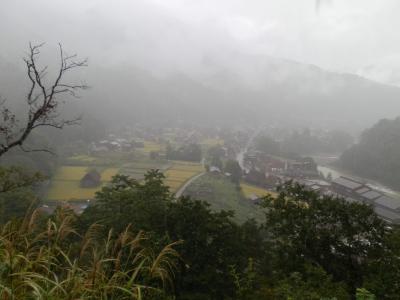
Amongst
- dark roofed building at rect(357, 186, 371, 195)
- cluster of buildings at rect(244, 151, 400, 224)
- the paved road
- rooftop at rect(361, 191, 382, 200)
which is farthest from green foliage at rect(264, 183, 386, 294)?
dark roofed building at rect(357, 186, 371, 195)

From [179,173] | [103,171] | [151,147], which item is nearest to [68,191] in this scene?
[103,171]

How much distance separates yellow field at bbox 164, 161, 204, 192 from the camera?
111ft

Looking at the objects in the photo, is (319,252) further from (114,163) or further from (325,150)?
(325,150)

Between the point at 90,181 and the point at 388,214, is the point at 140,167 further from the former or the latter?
the point at 388,214

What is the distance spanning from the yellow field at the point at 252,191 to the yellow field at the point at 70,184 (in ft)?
42.6

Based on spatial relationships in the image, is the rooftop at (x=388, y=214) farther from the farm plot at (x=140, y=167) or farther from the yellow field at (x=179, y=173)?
the farm plot at (x=140, y=167)

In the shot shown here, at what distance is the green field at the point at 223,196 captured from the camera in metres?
26.7

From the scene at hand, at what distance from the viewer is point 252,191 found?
35.2 meters

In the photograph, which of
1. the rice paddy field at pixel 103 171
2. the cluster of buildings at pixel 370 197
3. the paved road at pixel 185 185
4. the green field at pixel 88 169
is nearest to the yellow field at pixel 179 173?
the rice paddy field at pixel 103 171

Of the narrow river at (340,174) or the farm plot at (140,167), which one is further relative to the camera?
the narrow river at (340,174)

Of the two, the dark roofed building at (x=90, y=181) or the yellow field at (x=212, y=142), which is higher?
the yellow field at (x=212, y=142)

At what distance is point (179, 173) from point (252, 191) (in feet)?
28.8

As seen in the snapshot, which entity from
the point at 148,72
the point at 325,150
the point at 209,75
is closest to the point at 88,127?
the point at 325,150

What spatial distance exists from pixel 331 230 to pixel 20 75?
283ft
